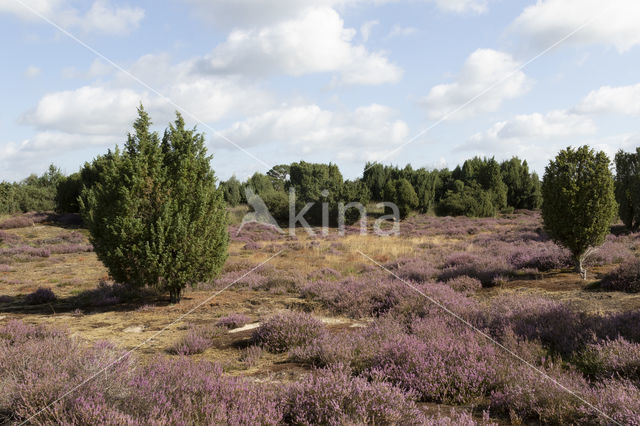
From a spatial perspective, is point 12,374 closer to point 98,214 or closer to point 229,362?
point 229,362

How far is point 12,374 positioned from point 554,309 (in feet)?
25.5

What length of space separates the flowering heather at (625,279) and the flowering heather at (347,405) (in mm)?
7673

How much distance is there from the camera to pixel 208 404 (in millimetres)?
3436

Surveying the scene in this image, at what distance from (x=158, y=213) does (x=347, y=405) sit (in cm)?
688

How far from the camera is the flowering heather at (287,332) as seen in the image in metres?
6.42

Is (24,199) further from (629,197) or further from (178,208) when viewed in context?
(629,197)

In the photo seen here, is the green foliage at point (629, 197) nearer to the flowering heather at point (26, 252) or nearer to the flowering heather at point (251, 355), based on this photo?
the flowering heather at point (251, 355)

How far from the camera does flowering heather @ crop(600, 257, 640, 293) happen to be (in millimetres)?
8578

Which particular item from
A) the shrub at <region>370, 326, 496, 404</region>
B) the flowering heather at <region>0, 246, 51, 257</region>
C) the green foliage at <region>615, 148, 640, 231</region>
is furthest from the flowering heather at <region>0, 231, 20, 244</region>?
the green foliage at <region>615, 148, 640, 231</region>

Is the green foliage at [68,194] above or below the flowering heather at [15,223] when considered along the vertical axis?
above

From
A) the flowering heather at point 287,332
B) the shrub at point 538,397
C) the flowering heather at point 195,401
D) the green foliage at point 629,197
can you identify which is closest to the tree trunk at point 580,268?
the shrub at point 538,397

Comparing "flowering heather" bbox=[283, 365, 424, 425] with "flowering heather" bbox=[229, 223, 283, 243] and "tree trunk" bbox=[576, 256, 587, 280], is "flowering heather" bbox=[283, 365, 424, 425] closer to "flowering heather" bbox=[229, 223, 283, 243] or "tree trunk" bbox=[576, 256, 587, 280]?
"tree trunk" bbox=[576, 256, 587, 280]

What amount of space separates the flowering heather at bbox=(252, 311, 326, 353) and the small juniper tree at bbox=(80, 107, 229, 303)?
3085mm

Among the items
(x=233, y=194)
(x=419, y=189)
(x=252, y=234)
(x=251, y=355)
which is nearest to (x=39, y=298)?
(x=251, y=355)
